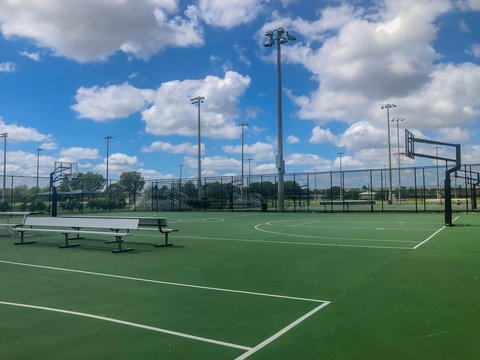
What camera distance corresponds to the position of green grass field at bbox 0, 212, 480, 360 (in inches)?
152

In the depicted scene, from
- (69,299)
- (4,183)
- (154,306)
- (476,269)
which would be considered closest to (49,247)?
(69,299)

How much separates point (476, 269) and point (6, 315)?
805 centimetres

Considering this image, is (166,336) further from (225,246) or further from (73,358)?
(225,246)

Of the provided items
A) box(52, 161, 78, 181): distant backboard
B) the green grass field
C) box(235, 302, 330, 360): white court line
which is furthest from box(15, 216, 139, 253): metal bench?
box(52, 161, 78, 181): distant backboard

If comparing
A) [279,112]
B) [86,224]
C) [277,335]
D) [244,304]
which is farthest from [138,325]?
[279,112]

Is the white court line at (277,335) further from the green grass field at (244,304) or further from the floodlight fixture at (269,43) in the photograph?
the floodlight fixture at (269,43)

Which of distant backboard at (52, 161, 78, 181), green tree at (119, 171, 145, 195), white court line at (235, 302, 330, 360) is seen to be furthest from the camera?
green tree at (119, 171, 145, 195)

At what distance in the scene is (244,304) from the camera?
538cm

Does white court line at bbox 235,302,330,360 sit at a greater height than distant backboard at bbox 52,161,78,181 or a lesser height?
lesser

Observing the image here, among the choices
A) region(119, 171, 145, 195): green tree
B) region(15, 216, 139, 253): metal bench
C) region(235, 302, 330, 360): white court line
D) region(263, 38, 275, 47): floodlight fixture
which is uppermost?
region(263, 38, 275, 47): floodlight fixture

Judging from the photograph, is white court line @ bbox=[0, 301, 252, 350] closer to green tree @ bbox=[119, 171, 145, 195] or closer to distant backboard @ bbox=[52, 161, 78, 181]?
distant backboard @ bbox=[52, 161, 78, 181]

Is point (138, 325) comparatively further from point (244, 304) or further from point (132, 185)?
point (132, 185)

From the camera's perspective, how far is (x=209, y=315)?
4.89 m

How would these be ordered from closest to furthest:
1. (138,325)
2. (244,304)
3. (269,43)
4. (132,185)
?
(138,325), (244,304), (269,43), (132,185)
